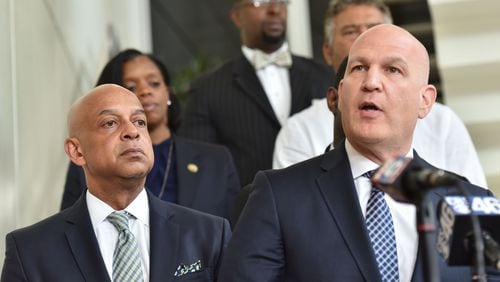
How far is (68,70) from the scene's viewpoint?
687 cm

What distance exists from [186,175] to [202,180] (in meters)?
0.07

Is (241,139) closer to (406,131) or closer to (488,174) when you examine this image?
(488,174)

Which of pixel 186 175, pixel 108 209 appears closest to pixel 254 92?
pixel 186 175

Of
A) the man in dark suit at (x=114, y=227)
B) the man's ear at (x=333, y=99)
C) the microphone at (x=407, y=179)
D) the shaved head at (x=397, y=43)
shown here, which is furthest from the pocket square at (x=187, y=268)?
the microphone at (x=407, y=179)

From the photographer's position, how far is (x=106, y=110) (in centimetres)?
412

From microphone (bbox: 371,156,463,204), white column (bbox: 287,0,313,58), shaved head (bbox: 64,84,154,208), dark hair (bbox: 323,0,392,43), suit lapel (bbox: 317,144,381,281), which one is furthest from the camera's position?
white column (bbox: 287,0,313,58)

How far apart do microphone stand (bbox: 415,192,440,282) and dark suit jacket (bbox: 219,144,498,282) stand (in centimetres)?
66

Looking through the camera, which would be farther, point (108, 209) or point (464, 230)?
point (108, 209)

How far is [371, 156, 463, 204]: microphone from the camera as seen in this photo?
268cm

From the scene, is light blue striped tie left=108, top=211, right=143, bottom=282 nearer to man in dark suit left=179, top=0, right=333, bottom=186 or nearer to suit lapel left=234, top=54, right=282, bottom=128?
man in dark suit left=179, top=0, right=333, bottom=186

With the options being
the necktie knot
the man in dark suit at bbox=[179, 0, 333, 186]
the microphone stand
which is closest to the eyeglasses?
the man in dark suit at bbox=[179, 0, 333, 186]

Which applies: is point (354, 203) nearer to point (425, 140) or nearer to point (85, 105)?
point (85, 105)

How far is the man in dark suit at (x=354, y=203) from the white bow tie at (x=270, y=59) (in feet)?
8.54

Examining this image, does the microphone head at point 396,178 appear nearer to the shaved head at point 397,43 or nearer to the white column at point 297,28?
the shaved head at point 397,43
